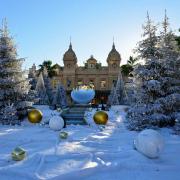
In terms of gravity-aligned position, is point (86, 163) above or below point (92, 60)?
below

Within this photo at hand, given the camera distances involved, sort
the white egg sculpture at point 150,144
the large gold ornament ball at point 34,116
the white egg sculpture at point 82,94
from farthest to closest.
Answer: the white egg sculpture at point 82,94
the large gold ornament ball at point 34,116
the white egg sculpture at point 150,144

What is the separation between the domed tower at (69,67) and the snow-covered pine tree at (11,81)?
38.4 metres

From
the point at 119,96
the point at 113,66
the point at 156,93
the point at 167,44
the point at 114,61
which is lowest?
the point at 119,96

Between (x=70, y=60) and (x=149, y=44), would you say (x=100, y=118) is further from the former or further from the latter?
(x=70, y=60)

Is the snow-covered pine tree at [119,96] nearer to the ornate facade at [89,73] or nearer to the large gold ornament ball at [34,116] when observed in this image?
the large gold ornament ball at [34,116]

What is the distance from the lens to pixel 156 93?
15.2m

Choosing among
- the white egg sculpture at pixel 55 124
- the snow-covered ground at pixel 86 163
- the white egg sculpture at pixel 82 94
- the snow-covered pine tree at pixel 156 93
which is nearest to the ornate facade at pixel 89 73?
the white egg sculpture at pixel 82 94

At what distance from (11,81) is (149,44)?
8.02 metres

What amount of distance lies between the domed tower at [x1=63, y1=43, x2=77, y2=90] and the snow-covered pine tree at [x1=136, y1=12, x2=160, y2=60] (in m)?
41.3

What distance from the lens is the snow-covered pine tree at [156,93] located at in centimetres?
1467

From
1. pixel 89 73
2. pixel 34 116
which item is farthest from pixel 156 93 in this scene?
pixel 89 73

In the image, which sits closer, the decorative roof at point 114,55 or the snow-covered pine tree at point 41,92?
the snow-covered pine tree at point 41,92

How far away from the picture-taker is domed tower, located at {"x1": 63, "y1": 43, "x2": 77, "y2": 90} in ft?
187

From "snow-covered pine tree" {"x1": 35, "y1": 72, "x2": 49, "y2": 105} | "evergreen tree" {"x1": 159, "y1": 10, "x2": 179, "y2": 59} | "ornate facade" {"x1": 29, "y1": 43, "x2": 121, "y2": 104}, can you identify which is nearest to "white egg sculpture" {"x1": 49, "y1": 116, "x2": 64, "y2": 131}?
"evergreen tree" {"x1": 159, "y1": 10, "x2": 179, "y2": 59}
